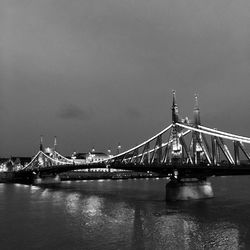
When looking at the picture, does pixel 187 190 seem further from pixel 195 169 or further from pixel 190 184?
pixel 195 169

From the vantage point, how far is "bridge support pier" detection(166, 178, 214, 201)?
44.0 metres

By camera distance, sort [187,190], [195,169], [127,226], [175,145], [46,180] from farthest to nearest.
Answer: [46,180] < [175,145] < [187,190] < [195,169] < [127,226]

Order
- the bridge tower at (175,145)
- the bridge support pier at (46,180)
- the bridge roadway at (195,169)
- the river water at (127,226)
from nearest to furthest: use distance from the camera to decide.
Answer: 1. the river water at (127,226)
2. the bridge roadway at (195,169)
3. the bridge tower at (175,145)
4. the bridge support pier at (46,180)

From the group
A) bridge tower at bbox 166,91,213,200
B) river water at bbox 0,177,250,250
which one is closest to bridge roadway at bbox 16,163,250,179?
bridge tower at bbox 166,91,213,200

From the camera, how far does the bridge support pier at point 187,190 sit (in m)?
44.0

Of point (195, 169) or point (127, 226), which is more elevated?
point (195, 169)

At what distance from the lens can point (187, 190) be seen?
44.5 meters

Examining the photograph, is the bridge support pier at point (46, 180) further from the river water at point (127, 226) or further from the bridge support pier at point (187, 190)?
the bridge support pier at point (187, 190)

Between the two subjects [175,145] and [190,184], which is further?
[175,145]

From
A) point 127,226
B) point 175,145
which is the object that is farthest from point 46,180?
point 127,226

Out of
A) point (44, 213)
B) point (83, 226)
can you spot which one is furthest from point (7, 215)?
point (83, 226)

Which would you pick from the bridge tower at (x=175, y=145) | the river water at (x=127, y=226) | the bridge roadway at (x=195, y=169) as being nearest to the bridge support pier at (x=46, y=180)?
the bridge roadway at (x=195, y=169)

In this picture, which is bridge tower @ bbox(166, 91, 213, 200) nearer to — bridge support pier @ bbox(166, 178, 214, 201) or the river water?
bridge support pier @ bbox(166, 178, 214, 201)

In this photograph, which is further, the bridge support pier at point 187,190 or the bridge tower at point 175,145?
the bridge tower at point 175,145
